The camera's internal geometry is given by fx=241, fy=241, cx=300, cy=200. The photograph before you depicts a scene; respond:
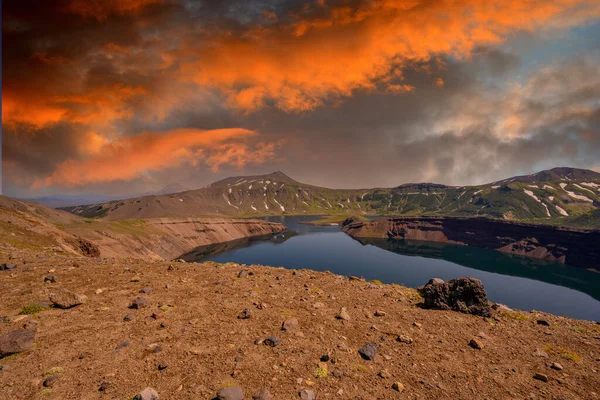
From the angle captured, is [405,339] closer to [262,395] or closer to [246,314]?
[262,395]

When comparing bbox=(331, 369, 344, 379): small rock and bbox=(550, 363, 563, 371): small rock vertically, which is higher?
bbox=(550, 363, 563, 371): small rock

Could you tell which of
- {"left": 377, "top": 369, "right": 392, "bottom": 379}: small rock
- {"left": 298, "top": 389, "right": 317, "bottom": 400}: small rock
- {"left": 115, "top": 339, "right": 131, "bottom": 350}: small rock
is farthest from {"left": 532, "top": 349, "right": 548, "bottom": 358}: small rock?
{"left": 115, "top": 339, "right": 131, "bottom": 350}: small rock

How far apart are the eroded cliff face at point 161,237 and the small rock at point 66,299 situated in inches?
3577

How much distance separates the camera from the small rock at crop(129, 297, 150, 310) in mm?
12300

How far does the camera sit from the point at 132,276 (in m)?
16.8

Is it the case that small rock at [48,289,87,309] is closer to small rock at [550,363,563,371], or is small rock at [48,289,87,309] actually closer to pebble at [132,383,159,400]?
pebble at [132,383,159,400]

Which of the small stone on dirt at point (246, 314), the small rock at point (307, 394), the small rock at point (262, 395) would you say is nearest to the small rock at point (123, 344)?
the small stone on dirt at point (246, 314)

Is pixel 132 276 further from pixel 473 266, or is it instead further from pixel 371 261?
pixel 473 266

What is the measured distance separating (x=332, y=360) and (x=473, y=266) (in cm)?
15424

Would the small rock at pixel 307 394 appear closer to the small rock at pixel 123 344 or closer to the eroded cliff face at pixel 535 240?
the small rock at pixel 123 344

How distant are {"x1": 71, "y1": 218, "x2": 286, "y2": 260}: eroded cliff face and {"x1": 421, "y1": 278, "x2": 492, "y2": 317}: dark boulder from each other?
337 ft

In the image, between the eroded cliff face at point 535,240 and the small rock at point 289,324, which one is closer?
the small rock at point 289,324

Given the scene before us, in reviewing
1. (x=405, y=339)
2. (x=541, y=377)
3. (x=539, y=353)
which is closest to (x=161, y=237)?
Result: (x=405, y=339)

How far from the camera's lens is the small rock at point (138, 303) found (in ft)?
40.4
